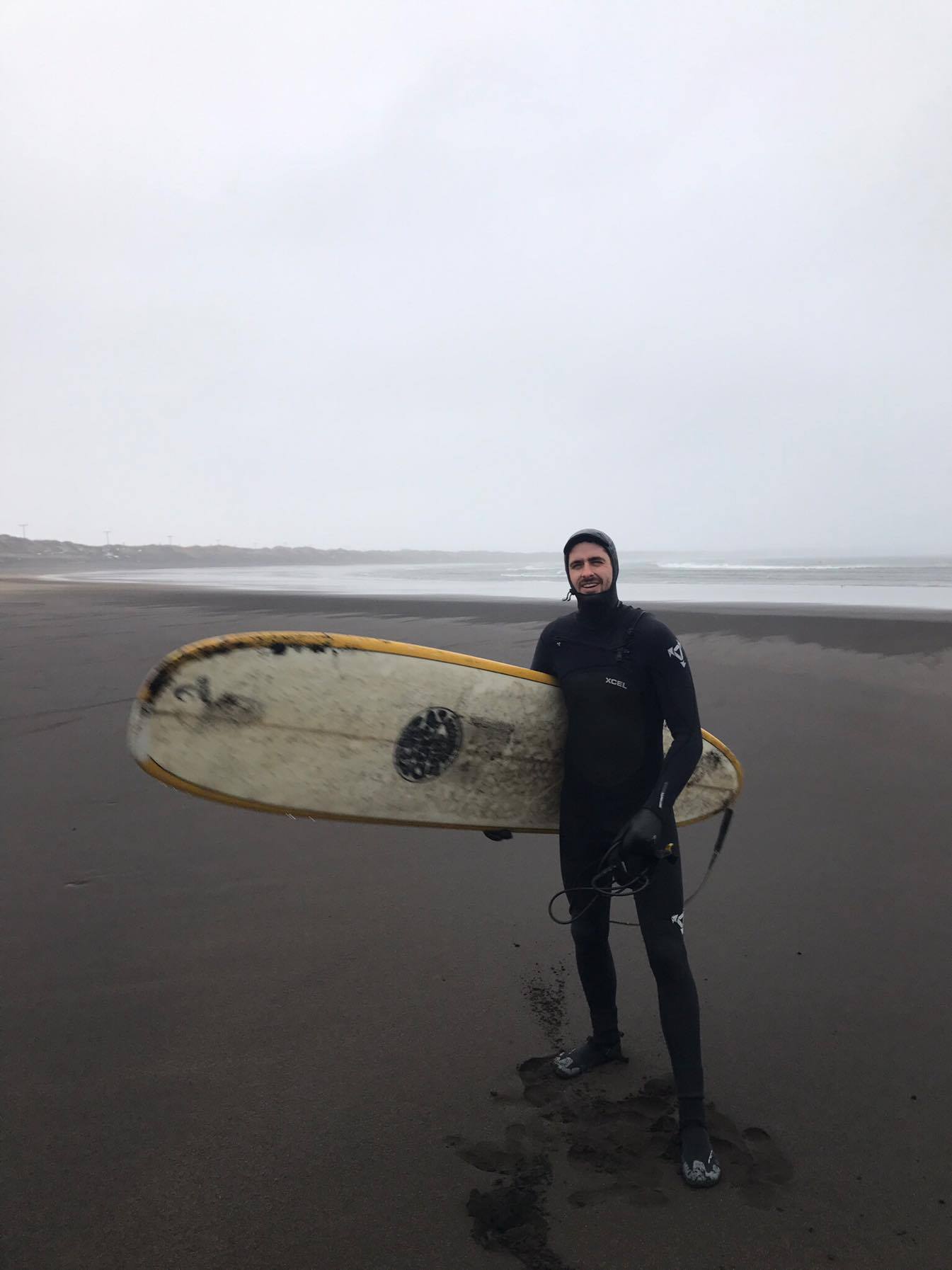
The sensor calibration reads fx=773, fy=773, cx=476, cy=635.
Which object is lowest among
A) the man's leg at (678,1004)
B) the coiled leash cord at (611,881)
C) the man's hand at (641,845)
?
the man's leg at (678,1004)

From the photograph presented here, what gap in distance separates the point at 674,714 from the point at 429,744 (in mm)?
970

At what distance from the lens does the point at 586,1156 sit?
6.57 ft

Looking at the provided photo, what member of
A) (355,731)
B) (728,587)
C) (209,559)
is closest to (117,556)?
(209,559)

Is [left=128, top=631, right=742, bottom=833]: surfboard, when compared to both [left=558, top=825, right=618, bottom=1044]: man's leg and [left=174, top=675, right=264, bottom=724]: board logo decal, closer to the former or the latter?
[left=174, top=675, right=264, bottom=724]: board logo decal

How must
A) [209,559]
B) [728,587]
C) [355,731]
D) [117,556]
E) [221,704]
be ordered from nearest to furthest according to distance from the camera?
[221,704]
[355,731]
[728,587]
[117,556]
[209,559]

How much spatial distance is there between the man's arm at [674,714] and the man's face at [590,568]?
0.70ft

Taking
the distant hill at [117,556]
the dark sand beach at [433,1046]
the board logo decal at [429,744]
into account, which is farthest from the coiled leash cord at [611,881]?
the distant hill at [117,556]

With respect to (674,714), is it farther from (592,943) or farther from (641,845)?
(592,943)

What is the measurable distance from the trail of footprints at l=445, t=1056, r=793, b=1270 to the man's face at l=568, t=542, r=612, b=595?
4.86ft

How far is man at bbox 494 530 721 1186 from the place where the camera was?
2.19 metres

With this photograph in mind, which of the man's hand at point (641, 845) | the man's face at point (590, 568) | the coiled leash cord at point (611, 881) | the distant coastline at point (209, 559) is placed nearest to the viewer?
the man's hand at point (641, 845)

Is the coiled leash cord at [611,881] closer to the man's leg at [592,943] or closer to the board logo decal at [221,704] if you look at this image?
the man's leg at [592,943]

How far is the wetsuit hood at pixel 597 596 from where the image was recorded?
2393 millimetres

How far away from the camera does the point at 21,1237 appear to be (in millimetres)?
1748
